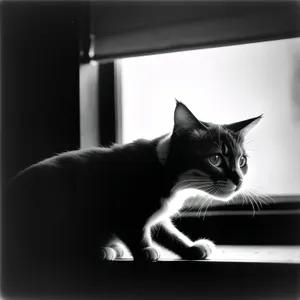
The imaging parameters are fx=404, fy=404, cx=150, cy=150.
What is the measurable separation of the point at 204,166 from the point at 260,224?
260 mm

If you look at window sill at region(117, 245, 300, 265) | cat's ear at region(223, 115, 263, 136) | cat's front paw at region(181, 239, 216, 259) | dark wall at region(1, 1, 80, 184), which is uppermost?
dark wall at region(1, 1, 80, 184)

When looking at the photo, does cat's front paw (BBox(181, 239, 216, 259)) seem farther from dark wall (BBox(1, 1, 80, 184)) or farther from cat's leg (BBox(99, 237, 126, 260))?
dark wall (BBox(1, 1, 80, 184))

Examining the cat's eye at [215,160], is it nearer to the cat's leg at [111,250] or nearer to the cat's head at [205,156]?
the cat's head at [205,156]

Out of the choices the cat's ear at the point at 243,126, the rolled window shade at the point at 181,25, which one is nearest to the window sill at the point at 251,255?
the cat's ear at the point at 243,126

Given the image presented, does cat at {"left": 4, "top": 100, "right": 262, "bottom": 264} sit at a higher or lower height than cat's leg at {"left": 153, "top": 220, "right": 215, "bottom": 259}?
higher

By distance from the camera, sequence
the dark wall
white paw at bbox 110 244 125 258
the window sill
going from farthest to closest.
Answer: the dark wall, white paw at bbox 110 244 125 258, the window sill

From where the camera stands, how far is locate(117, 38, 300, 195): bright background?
3.46ft

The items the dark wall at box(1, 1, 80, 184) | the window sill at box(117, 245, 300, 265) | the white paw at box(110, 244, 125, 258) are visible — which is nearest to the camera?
the window sill at box(117, 245, 300, 265)

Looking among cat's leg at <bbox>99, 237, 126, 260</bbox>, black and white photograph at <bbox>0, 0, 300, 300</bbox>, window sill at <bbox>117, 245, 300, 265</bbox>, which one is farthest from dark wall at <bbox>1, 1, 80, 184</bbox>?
window sill at <bbox>117, 245, 300, 265</bbox>

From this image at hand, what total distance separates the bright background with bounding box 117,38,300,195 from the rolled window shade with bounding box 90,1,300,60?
0.03 m

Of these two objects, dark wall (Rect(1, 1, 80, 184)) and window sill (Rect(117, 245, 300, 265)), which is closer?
window sill (Rect(117, 245, 300, 265))

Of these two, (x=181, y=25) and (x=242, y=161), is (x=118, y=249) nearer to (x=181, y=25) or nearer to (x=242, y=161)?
(x=242, y=161)

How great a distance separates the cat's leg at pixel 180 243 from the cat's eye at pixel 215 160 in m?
0.20

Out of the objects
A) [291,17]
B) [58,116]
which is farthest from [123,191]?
[291,17]
